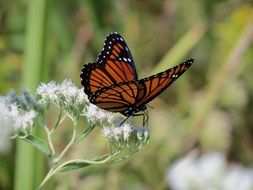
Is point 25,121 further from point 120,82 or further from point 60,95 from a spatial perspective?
point 120,82

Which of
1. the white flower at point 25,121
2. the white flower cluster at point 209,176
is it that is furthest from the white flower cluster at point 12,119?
the white flower cluster at point 209,176

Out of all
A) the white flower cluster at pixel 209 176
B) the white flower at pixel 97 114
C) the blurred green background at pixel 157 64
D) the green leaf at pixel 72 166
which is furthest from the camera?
the blurred green background at pixel 157 64

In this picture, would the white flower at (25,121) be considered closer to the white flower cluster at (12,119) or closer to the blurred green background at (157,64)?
the white flower cluster at (12,119)

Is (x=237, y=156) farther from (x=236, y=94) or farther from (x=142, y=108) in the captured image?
(x=142, y=108)

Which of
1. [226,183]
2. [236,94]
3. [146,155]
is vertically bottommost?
[226,183]

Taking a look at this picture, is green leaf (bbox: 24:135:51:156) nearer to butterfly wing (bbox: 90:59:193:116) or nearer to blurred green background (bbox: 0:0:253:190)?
butterfly wing (bbox: 90:59:193:116)

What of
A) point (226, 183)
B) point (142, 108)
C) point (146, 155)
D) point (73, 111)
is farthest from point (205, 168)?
point (73, 111)

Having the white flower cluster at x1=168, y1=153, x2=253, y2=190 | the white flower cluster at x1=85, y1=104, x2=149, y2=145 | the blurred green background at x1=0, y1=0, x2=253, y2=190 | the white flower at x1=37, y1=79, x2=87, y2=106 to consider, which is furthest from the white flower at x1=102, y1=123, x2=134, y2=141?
the white flower cluster at x1=168, y1=153, x2=253, y2=190
